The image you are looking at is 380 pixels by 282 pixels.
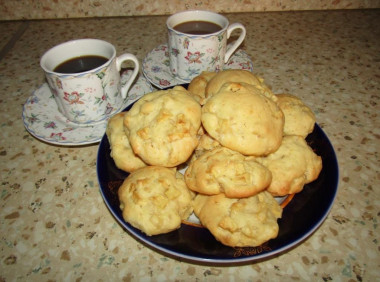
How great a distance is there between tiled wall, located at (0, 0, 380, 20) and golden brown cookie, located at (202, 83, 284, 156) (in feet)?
4.76

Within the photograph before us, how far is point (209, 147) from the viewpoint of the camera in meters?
0.91

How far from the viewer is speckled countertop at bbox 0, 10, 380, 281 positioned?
841mm

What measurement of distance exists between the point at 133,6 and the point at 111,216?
5.50 ft

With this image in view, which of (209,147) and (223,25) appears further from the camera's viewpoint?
(223,25)

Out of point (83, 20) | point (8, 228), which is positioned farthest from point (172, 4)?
point (8, 228)

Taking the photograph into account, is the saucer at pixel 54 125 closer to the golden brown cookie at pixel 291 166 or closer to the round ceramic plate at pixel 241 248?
the round ceramic plate at pixel 241 248

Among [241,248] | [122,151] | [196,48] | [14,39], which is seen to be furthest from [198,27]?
[14,39]

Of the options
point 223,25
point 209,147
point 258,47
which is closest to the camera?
point 209,147

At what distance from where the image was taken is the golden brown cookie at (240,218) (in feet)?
2.52

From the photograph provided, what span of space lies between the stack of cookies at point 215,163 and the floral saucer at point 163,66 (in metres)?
0.48

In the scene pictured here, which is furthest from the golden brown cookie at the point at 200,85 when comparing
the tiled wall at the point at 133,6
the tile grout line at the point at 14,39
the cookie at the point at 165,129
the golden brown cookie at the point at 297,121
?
the tile grout line at the point at 14,39

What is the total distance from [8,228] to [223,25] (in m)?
1.21

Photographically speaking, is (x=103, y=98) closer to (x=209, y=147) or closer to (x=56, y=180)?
(x=56, y=180)

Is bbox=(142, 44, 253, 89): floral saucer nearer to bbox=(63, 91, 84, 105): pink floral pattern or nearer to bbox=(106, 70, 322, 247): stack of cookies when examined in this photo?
bbox=(63, 91, 84, 105): pink floral pattern
